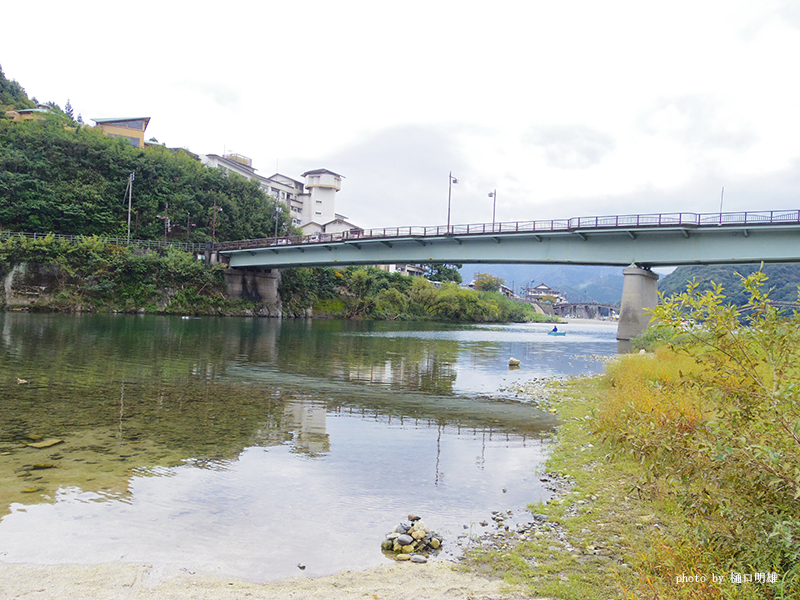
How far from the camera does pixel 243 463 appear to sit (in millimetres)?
9375

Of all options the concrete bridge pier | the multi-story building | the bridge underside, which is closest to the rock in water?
the concrete bridge pier

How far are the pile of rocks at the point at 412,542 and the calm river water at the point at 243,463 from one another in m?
0.25

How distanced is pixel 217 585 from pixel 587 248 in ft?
159

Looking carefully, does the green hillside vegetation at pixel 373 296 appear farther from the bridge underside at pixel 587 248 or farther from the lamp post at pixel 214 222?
the bridge underside at pixel 587 248

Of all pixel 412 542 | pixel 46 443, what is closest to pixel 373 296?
pixel 46 443

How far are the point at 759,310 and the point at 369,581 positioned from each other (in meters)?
4.68

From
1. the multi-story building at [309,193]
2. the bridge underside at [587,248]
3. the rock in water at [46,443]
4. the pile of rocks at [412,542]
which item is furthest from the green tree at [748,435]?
the multi-story building at [309,193]

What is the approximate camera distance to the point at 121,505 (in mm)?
7207

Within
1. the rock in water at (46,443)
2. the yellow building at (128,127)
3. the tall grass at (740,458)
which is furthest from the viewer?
the yellow building at (128,127)

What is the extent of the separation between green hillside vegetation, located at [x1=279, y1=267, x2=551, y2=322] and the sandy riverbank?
80409 millimetres

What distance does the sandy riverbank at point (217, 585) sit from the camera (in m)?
4.96

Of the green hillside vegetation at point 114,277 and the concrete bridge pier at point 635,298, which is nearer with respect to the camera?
the concrete bridge pier at point 635,298

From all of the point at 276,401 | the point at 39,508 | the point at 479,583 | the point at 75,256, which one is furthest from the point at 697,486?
the point at 75,256

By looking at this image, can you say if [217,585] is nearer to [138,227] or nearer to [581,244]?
[581,244]
